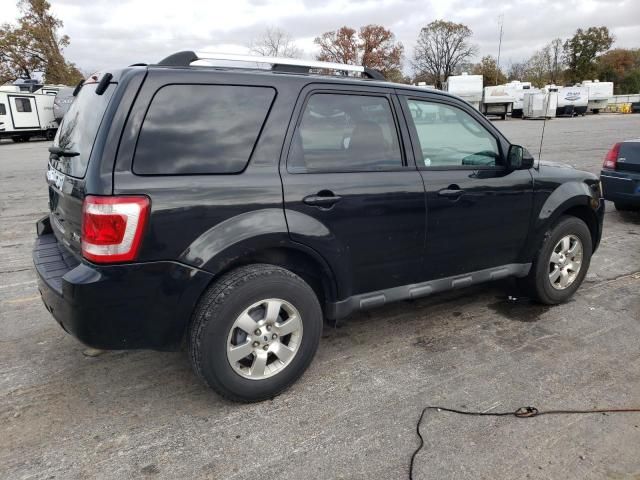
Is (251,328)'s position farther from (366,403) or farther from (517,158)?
(517,158)

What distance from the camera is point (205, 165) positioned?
265cm

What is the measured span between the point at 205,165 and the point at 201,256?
485mm

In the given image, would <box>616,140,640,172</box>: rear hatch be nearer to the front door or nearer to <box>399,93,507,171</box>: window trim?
the front door

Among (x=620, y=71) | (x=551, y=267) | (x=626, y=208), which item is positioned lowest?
(x=626, y=208)

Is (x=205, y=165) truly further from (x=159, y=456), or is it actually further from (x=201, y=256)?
(x=159, y=456)

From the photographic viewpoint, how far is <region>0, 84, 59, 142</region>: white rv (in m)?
26.1

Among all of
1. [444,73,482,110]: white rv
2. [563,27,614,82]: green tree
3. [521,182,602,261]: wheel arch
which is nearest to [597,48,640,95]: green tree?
[563,27,614,82]: green tree

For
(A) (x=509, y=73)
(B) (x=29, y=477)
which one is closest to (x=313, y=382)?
(B) (x=29, y=477)

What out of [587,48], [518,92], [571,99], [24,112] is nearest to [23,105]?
[24,112]

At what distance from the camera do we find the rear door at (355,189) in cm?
291

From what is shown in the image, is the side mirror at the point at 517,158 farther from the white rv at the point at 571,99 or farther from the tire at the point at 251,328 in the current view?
the white rv at the point at 571,99

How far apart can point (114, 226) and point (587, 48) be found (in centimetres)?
7976

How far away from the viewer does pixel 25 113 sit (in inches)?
1062

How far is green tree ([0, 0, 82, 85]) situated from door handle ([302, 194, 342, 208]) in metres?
52.2
